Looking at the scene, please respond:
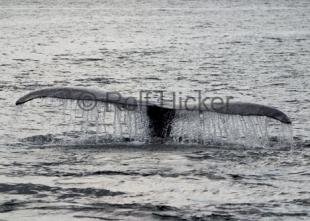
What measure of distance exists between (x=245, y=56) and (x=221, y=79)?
537cm

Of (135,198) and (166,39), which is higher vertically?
(166,39)

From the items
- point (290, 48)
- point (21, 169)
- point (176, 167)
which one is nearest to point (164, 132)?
point (176, 167)

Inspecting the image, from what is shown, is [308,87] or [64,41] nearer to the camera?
[308,87]

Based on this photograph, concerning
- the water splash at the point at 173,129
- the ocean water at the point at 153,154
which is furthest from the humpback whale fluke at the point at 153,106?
the ocean water at the point at 153,154

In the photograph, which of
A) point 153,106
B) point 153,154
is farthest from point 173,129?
point 153,106

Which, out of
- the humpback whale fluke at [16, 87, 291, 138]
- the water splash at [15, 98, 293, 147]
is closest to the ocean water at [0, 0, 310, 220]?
the water splash at [15, 98, 293, 147]

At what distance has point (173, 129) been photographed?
9789 mm

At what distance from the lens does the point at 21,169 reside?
894 centimetres

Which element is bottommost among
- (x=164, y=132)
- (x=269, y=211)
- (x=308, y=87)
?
(x=269, y=211)

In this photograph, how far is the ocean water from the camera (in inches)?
298

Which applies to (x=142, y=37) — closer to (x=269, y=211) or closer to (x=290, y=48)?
(x=290, y=48)

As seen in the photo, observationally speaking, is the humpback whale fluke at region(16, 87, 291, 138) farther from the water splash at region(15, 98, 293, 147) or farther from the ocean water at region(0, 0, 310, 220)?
the ocean water at region(0, 0, 310, 220)

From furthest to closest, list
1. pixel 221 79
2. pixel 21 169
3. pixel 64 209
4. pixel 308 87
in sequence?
pixel 221 79 → pixel 308 87 → pixel 21 169 → pixel 64 209

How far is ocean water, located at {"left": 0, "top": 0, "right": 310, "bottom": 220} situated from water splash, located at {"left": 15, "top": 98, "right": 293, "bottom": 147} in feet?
0.28
